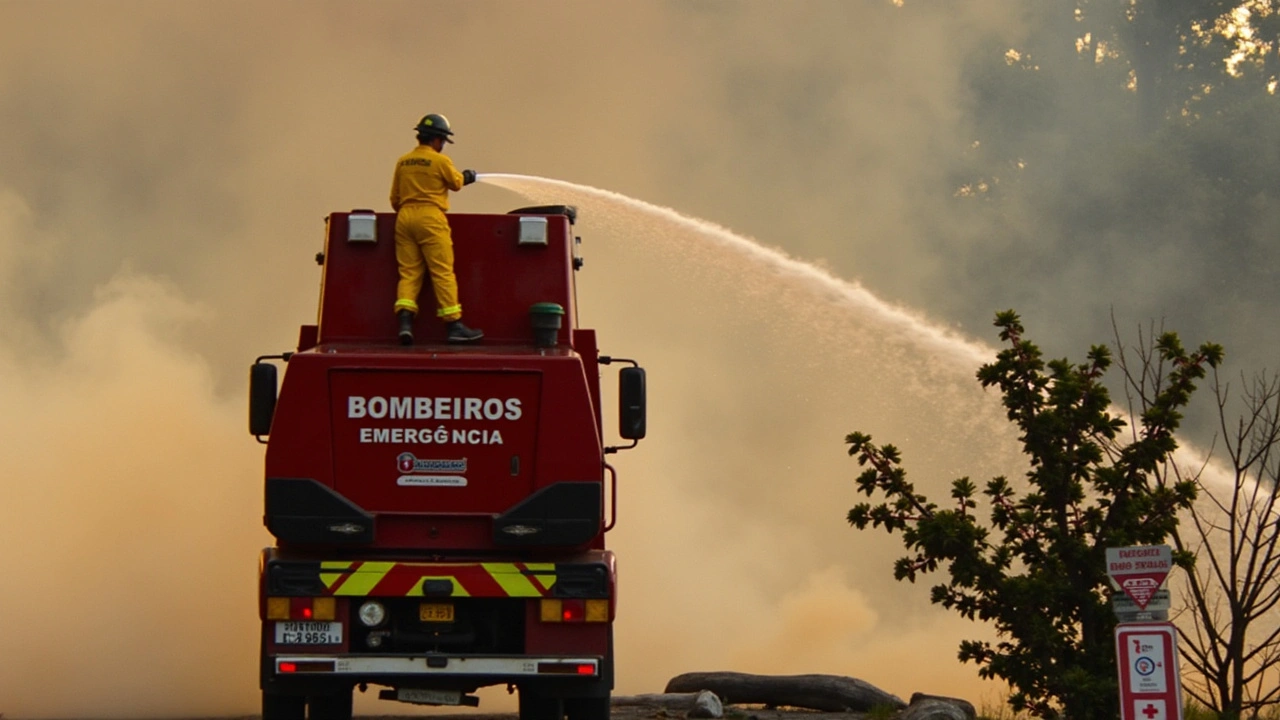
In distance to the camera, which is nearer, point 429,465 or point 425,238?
point 429,465

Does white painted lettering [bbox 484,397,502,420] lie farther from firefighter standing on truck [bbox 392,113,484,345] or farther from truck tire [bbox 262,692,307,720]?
truck tire [bbox 262,692,307,720]

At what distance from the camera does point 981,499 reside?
25859 millimetres

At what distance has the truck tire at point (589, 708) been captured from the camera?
10.9 meters

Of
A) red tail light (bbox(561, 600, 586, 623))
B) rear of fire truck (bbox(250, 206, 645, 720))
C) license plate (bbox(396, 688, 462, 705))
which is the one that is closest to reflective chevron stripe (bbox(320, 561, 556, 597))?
rear of fire truck (bbox(250, 206, 645, 720))

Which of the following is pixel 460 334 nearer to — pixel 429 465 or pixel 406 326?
pixel 406 326

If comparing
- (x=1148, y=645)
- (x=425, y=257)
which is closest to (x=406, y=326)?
(x=425, y=257)

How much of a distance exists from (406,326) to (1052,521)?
177 inches

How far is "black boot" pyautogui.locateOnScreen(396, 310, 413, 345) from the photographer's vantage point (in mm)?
11086

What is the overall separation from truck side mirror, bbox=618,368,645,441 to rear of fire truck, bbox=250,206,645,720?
1.81ft

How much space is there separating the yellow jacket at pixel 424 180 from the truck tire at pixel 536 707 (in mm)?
3054

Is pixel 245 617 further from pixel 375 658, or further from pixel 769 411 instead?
pixel 769 411

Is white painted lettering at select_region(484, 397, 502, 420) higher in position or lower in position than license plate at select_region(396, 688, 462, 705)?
higher

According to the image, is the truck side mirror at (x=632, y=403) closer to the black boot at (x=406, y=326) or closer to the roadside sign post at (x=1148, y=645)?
the black boot at (x=406, y=326)

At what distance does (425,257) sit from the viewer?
37.3 ft
